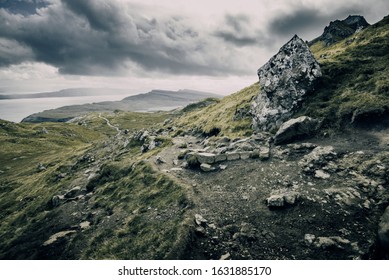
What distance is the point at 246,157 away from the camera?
30750mm

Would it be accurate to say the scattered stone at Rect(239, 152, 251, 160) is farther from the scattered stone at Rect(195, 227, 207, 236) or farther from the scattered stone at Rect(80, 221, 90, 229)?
the scattered stone at Rect(80, 221, 90, 229)

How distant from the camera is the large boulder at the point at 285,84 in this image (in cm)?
3878

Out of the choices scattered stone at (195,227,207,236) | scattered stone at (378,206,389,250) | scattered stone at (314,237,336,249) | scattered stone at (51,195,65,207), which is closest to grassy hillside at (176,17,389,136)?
scattered stone at (378,206,389,250)

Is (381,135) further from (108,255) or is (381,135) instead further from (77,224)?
(77,224)

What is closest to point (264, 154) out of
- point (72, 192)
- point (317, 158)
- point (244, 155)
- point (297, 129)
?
point (244, 155)

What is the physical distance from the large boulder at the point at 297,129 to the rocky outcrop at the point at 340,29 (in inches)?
3518

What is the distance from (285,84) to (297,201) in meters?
24.9

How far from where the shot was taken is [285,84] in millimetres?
40812

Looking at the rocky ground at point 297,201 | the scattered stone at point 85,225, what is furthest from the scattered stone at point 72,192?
the rocky ground at point 297,201

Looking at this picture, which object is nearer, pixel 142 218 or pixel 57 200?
pixel 142 218

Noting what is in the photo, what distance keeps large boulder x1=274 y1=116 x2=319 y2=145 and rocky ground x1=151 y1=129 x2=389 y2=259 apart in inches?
56.5

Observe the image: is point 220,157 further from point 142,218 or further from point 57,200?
point 57,200

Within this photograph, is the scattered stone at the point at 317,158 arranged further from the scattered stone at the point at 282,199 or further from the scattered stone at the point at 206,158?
the scattered stone at the point at 206,158

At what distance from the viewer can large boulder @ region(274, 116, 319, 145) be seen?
3152cm
